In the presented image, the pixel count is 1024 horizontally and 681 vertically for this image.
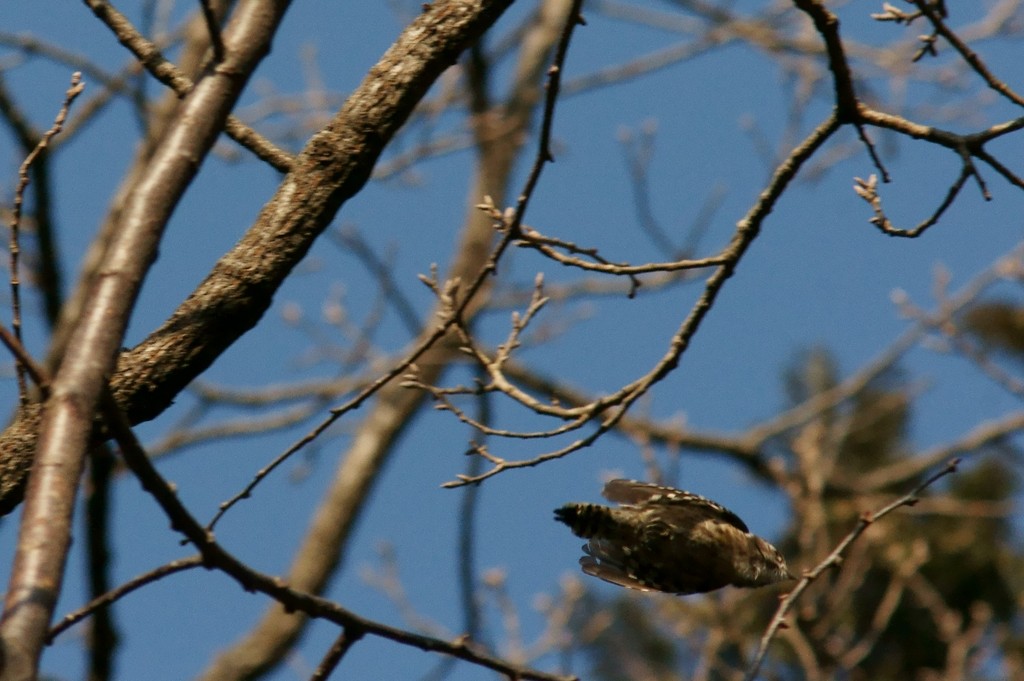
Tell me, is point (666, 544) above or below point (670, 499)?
below

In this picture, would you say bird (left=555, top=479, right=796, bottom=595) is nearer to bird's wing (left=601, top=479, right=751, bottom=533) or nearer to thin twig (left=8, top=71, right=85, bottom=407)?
bird's wing (left=601, top=479, right=751, bottom=533)

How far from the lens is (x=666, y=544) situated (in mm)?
2330

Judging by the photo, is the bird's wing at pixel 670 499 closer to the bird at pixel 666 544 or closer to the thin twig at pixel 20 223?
the bird at pixel 666 544

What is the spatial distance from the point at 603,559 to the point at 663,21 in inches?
301

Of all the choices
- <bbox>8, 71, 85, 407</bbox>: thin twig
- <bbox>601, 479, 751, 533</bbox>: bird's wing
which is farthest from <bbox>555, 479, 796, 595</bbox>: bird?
<bbox>8, 71, 85, 407</bbox>: thin twig

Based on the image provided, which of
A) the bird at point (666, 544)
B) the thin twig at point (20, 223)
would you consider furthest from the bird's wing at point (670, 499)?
the thin twig at point (20, 223)

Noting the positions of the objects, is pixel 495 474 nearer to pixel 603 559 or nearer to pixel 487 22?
pixel 603 559

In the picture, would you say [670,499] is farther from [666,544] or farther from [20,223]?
[20,223]

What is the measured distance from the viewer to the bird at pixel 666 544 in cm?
232

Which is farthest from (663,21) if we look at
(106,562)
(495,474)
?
(495,474)

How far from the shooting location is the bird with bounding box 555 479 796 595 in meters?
2.32

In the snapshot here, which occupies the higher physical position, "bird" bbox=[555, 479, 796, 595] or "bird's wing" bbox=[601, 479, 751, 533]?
"bird's wing" bbox=[601, 479, 751, 533]

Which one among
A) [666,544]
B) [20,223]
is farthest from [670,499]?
[20,223]

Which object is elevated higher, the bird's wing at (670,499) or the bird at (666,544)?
the bird's wing at (670,499)
